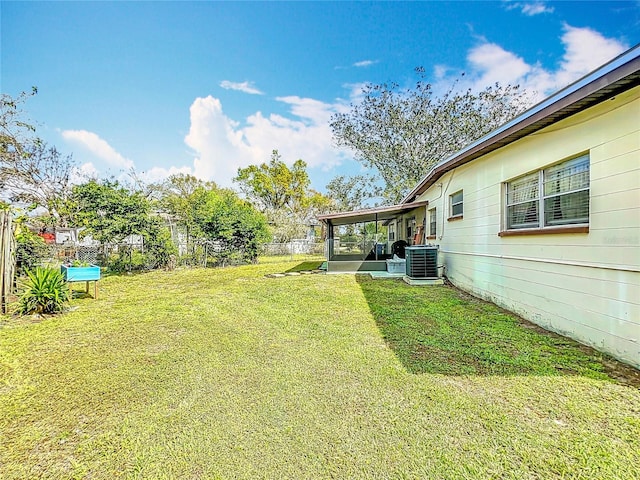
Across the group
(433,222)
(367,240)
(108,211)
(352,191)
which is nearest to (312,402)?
(433,222)

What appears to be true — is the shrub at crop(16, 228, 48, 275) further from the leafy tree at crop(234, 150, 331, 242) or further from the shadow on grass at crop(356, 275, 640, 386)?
the leafy tree at crop(234, 150, 331, 242)

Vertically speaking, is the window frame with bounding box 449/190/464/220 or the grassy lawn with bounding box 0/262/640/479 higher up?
the window frame with bounding box 449/190/464/220

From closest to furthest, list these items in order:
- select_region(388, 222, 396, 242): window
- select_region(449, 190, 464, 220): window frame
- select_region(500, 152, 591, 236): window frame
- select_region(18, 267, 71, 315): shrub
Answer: select_region(500, 152, 591, 236): window frame < select_region(18, 267, 71, 315): shrub < select_region(449, 190, 464, 220): window frame < select_region(388, 222, 396, 242): window

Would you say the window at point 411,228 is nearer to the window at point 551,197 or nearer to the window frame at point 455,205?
the window frame at point 455,205

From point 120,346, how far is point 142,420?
2213 millimetres

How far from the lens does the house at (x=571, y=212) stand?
Answer: 3285 millimetres

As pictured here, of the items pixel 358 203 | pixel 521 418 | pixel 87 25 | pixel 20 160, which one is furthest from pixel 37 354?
pixel 358 203

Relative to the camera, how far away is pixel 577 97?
11.8 ft

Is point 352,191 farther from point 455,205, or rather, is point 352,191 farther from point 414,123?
point 455,205

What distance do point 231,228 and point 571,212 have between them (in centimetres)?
1360

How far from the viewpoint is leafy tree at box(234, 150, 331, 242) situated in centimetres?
3161

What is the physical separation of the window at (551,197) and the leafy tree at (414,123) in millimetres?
14853

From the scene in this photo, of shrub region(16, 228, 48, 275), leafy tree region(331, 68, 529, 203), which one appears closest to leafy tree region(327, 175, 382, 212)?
leafy tree region(331, 68, 529, 203)

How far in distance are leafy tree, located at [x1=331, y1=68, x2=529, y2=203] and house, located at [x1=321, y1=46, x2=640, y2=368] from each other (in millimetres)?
14612
